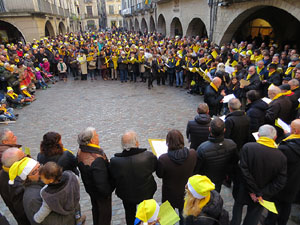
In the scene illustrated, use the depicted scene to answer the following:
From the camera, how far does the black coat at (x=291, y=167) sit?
2963 mm

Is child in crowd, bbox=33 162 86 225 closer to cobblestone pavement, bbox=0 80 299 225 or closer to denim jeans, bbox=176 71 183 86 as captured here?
cobblestone pavement, bbox=0 80 299 225

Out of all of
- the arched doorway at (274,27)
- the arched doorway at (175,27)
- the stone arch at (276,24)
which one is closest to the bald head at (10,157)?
the stone arch at (276,24)

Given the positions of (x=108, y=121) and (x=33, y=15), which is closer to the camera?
(x=108, y=121)

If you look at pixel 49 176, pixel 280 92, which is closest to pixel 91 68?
pixel 280 92

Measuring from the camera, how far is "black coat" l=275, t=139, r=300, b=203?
9.72ft

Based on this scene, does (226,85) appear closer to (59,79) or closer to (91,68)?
(91,68)

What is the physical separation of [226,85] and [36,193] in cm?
640

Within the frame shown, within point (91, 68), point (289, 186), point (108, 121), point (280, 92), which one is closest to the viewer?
point (289, 186)

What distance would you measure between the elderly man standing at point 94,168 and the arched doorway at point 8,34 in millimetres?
25129

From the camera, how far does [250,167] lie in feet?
9.41

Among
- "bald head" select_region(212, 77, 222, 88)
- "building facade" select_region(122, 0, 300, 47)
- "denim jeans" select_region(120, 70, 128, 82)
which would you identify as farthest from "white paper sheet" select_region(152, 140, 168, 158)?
"denim jeans" select_region(120, 70, 128, 82)

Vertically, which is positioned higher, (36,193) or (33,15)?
(33,15)

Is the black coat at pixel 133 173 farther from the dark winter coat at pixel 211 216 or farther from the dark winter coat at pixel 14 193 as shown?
the dark winter coat at pixel 14 193

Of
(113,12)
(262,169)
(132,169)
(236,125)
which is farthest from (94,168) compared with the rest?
(113,12)
